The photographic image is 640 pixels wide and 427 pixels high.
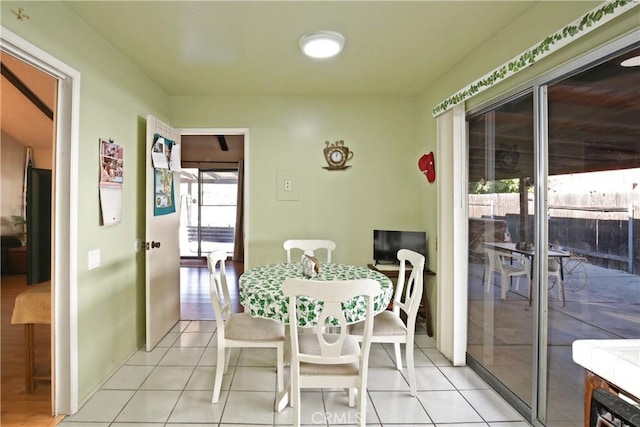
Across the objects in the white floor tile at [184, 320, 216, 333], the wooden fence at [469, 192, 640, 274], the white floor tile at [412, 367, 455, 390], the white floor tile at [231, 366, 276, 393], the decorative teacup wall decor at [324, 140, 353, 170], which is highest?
the decorative teacup wall decor at [324, 140, 353, 170]

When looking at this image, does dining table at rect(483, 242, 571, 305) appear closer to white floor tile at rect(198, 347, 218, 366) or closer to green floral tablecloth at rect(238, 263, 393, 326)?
green floral tablecloth at rect(238, 263, 393, 326)

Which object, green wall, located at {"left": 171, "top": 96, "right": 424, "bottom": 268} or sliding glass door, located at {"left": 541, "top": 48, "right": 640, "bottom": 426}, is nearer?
sliding glass door, located at {"left": 541, "top": 48, "right": 640, "bottom": 426}

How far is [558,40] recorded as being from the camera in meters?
1.63

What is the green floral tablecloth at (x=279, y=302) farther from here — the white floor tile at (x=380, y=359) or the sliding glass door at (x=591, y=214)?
the sliding glass door at (x=591, y=214)

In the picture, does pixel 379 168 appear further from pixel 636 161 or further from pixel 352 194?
pixel 636 161

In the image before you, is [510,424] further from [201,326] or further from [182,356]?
[201,326]

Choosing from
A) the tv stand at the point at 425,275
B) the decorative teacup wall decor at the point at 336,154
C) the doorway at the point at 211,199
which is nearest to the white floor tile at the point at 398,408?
the tv stand at the point at 425,275

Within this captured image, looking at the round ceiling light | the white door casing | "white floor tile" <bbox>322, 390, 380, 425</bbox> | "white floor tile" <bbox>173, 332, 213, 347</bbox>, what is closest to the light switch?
the white door casing

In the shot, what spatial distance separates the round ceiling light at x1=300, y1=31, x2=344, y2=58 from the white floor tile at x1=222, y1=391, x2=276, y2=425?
2.47 meters

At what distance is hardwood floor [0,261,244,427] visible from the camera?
6.39ft

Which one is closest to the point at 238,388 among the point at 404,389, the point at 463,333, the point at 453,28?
the point at 404,389

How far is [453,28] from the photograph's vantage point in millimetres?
2174

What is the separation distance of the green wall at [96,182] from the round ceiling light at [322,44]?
1.47 metres

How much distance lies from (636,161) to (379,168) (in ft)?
7.63
